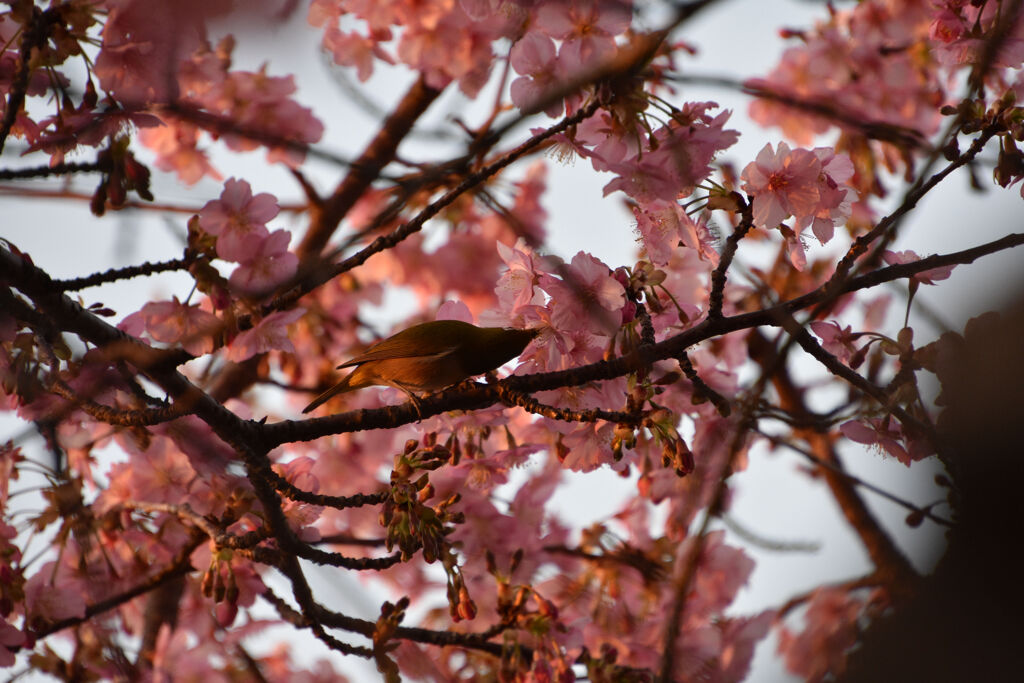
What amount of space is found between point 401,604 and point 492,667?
923mm

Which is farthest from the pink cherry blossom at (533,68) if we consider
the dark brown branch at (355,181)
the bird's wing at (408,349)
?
the dark brown branch at (355,181)

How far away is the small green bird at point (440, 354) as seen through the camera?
213 cm

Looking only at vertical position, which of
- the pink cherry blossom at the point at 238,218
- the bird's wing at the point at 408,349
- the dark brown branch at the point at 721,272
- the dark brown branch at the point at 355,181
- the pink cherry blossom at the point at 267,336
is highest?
the dark brown branch at the point at 355,181

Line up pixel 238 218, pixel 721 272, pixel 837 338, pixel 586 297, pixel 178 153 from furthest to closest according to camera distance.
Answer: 1. pixel 178 153
2. pixel 238 218
3. pixel 837 338
4. pixel 586 297
5. pixel 721 272

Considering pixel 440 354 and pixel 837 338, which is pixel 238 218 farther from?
pixel 837 338

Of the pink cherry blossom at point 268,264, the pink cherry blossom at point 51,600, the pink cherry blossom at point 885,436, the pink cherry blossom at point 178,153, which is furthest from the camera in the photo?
the pink cherry blossom at point 178,153

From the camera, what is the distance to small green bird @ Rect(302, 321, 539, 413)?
213 cm

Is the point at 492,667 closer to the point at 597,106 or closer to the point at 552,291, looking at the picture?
the point at 552,291

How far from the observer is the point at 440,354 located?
215 cm

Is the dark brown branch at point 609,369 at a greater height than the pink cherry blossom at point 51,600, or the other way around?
the pink cherry blossom at point 51,600

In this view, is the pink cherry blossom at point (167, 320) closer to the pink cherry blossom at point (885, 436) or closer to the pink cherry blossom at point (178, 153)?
the pink cherry blossom at point (178, 153)

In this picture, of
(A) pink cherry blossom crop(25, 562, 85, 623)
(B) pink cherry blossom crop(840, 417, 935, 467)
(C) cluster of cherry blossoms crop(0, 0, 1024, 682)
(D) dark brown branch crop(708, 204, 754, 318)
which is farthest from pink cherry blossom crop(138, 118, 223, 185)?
(B) pink cherry blossom crop(840, 417, 935, 467)

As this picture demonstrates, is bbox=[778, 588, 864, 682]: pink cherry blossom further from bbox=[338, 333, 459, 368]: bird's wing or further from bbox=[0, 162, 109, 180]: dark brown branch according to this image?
bbox=[0, 162, 109, 180]: dark brown branch

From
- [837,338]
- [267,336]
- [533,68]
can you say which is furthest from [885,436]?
[267,336]
